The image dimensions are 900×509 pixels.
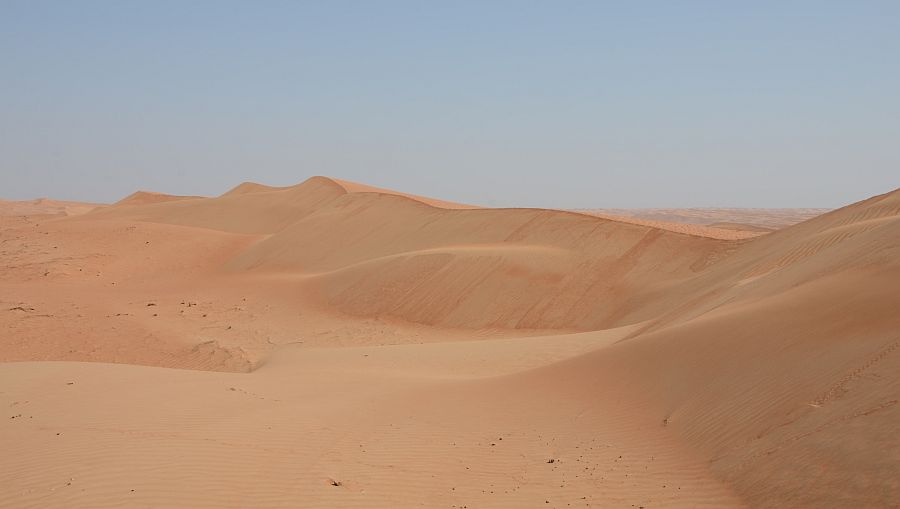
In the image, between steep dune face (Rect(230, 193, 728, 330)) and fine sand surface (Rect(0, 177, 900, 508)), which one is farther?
steep dune face (Rect(230, 193, 728, 330))

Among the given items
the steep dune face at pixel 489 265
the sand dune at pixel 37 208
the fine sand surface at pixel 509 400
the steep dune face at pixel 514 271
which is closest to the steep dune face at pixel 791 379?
the fine sand surface at pixel 509 400

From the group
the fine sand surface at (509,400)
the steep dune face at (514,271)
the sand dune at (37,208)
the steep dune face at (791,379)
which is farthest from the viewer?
the sand dune at (37,208)

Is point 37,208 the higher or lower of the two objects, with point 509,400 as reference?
higher

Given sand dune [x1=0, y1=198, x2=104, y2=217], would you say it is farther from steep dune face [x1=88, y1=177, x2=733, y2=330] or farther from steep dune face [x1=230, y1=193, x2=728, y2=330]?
steep dune face [x1=230, y1=193, x2=728, y2=330]

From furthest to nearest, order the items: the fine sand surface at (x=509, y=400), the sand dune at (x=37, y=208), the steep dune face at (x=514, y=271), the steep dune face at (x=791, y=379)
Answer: the sand dune at (x=37, y=208), the steep dune face at (x=514, y=271), the fine sand surface at (x=509, y=400), the steep dune face at (x=791, y=379)

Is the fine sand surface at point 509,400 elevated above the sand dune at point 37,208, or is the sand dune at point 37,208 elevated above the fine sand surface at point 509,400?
the sand dune at point 37,208

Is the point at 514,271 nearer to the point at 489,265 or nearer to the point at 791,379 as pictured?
the point at 489,265

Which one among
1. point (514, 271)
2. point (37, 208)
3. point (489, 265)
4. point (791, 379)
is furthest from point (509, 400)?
point (37, 208)

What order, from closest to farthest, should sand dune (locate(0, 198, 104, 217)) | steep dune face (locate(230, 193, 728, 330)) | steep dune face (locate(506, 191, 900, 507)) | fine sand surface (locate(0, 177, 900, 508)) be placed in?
steep dune face (locate(506, 191, 900, 507)), fine sand surface (locate(0, 177, 900, 508)), steep dune face (locate(230, 193, 728, 330)), sand dune (locate(0, 198, 104, 217))

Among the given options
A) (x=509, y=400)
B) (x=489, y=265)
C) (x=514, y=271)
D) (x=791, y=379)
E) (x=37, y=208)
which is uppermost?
(x=37, y=208)

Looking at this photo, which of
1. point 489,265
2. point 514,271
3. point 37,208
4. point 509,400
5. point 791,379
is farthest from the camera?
point 37,208

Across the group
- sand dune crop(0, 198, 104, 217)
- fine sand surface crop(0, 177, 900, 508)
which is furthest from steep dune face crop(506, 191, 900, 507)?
sand dune crop(0, 198, 104, 217)

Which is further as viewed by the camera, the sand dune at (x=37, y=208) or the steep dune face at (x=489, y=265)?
the sand dune at (x=37, y=208)

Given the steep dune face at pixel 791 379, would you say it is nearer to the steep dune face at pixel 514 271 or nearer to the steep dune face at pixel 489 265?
the steep dune face at pixel 489 265
